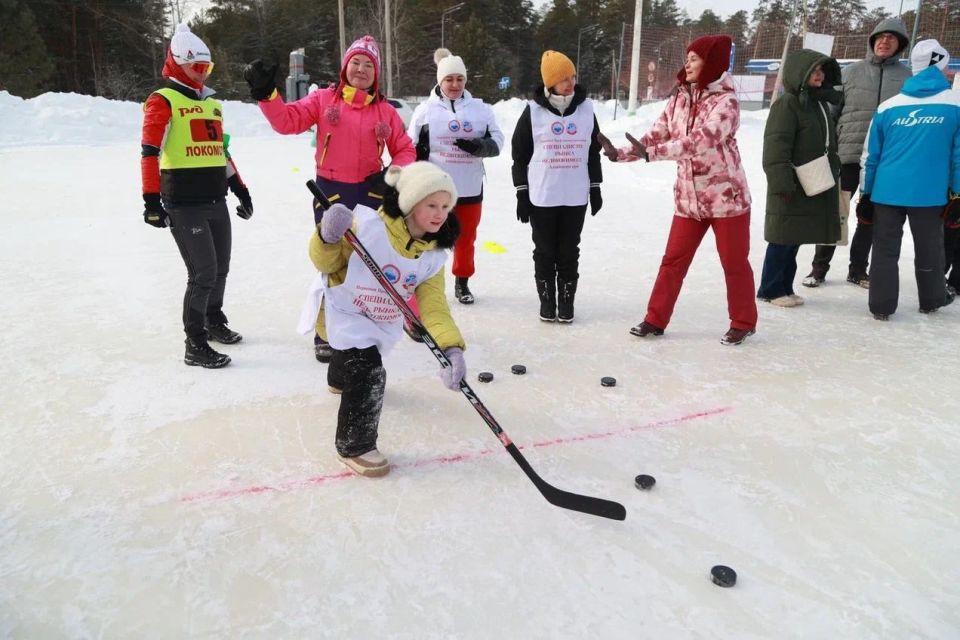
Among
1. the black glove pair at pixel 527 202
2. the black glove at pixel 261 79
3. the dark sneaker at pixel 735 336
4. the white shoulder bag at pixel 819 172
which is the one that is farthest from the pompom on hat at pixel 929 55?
the black glove at pixel 261 79

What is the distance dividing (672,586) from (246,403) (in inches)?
82.9

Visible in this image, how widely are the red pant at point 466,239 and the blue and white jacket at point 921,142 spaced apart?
269 centimetres

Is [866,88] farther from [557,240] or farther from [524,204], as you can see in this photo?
[524,204]

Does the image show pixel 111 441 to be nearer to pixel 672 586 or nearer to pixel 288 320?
pixel 288 320

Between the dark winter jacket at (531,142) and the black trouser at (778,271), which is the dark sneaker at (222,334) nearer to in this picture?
the dark winter jacket at (531,142)

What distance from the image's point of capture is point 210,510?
2.35 meters

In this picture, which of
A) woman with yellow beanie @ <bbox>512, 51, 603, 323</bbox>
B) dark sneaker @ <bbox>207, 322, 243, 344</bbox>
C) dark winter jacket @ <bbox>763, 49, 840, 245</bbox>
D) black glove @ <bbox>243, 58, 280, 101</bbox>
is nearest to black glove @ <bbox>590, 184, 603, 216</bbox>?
woman with yellow beanie @ <bbox>512, 51, 603, 323</bbox>

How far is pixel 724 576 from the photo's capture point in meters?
2.00

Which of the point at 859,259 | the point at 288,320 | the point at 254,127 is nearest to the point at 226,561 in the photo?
the point at 288,320

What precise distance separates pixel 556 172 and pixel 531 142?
0.87 feet

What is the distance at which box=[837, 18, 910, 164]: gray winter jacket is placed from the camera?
15.7 ft

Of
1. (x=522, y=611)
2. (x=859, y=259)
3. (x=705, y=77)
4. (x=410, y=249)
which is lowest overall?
(x=522, y=611)

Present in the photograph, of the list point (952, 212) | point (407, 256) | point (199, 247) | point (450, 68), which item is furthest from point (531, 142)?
point (952, 212)

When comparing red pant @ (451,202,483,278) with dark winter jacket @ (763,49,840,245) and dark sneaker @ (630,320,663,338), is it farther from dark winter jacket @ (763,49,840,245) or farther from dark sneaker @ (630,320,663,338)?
dark winter jacket @ (763,49,840,245)
